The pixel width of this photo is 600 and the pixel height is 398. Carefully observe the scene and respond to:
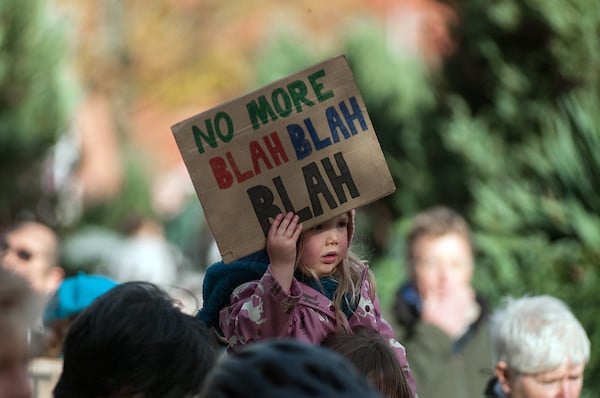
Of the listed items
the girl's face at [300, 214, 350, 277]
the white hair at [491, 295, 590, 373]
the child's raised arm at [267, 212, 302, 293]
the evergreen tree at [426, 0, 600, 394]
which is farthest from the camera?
the evergreen tree at [426, 0, 600, 394]

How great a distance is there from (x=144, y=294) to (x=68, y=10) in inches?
491

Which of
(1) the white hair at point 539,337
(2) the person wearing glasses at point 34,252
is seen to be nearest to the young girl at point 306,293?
(1) the white hair at point 539,337

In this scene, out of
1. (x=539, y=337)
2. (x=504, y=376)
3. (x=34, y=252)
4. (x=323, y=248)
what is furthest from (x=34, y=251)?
(x=323, y=248)

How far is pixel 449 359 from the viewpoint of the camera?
662cm

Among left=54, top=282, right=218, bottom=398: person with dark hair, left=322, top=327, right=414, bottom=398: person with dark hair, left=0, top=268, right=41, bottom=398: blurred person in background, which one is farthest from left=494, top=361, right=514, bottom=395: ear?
left=0, top=268, right=41, bottom=398: blurred person in background

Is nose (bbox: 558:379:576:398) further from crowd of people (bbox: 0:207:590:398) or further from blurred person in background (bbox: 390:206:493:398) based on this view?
blurred person in background (bbox: 390:206:493:398)

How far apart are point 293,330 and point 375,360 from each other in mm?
252

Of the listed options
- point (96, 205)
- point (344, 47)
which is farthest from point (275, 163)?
point (96, 205)

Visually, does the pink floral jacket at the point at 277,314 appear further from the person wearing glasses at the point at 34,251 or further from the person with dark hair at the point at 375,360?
the person wearing glasses at the point at 34,251

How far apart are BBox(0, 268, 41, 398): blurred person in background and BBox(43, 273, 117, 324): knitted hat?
2780 mm

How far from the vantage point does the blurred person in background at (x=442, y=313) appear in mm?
6574

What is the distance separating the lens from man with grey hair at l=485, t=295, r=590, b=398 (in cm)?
475

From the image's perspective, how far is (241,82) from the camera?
31.2m

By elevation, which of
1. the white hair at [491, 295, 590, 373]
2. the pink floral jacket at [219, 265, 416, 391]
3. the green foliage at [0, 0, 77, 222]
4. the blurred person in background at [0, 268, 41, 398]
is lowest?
the white hair at [491, 295, 590, 373]
